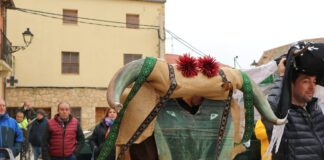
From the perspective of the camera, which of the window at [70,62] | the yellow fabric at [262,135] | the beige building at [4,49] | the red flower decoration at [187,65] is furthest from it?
the window at [70,62]

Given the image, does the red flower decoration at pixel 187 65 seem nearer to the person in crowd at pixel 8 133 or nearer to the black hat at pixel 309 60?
the black hat at pixel 309 60

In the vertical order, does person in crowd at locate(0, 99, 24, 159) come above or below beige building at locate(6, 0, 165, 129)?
below

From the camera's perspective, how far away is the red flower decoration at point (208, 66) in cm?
360

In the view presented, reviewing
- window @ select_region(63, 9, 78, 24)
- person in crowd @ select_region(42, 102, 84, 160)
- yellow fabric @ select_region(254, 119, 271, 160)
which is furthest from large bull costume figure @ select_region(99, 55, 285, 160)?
window @ select_region(63, 9, 78, 24)

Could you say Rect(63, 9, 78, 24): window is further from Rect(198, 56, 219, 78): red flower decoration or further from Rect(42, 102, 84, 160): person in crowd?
Rect(198, 56, 219, 78): red flower decoration

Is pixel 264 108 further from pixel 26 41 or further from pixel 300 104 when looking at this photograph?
pixel 26 41

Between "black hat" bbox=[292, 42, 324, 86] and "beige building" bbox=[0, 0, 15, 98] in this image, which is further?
"beige building" bbox=[0, 0, 15, 98]

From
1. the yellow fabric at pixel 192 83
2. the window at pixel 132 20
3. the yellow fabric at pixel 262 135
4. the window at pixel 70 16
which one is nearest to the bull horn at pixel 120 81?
the yellow fabric at pixel 192 83

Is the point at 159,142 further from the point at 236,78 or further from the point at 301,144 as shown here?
the point at 301,144

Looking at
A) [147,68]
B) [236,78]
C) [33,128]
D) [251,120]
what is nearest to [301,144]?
[251,120]

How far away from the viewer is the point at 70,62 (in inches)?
1053

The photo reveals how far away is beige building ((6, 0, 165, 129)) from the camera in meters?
26.0

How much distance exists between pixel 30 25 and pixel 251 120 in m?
23.4

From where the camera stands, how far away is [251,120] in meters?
3.80
